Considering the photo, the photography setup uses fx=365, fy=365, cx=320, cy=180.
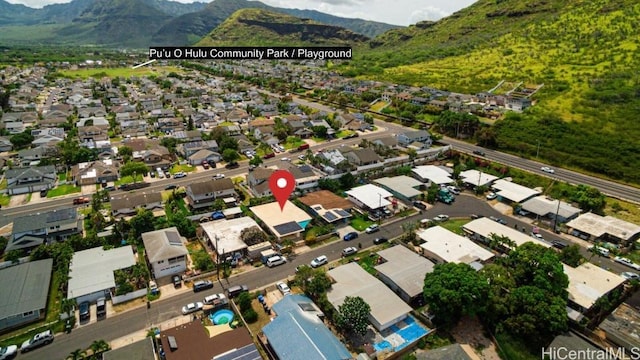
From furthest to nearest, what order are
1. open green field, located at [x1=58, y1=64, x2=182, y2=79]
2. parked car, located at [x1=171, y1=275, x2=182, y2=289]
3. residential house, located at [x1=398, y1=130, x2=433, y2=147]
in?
open green field, located at [x1=58, y1=64, x2=182, y2=79], residential house, located at [x1=398, y1=130, x2=433, y2=147], parked car, located at [x1=171, y1=275, x2=182, y2=289]

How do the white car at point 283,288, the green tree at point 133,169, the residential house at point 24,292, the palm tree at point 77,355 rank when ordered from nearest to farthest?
the palm tree at point 77,355 → the residential house at point 24,292 → the white car at point 283,288 → the green tree at point 133,169

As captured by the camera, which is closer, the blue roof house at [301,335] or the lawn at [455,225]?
the blue roof house at [301,335]

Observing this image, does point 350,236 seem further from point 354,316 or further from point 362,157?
point 362,157

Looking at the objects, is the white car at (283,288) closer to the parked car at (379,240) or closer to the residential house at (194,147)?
the parked car at (379,240)

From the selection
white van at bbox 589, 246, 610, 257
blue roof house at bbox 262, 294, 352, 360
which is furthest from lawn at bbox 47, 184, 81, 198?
white van at bbox 589, 246, 610, 257

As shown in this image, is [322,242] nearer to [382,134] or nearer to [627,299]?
[627,299]

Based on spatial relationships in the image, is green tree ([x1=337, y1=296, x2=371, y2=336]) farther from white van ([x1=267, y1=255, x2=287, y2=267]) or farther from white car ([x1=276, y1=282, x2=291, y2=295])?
white van ([x1=267, y1=255, x2=287, y2=267])

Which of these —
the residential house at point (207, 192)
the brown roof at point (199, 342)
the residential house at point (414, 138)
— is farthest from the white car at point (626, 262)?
the residential house at point (207, 192)

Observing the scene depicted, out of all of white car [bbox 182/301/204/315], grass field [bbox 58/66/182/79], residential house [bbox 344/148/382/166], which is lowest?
white car [bbox 182/301/204/315]
